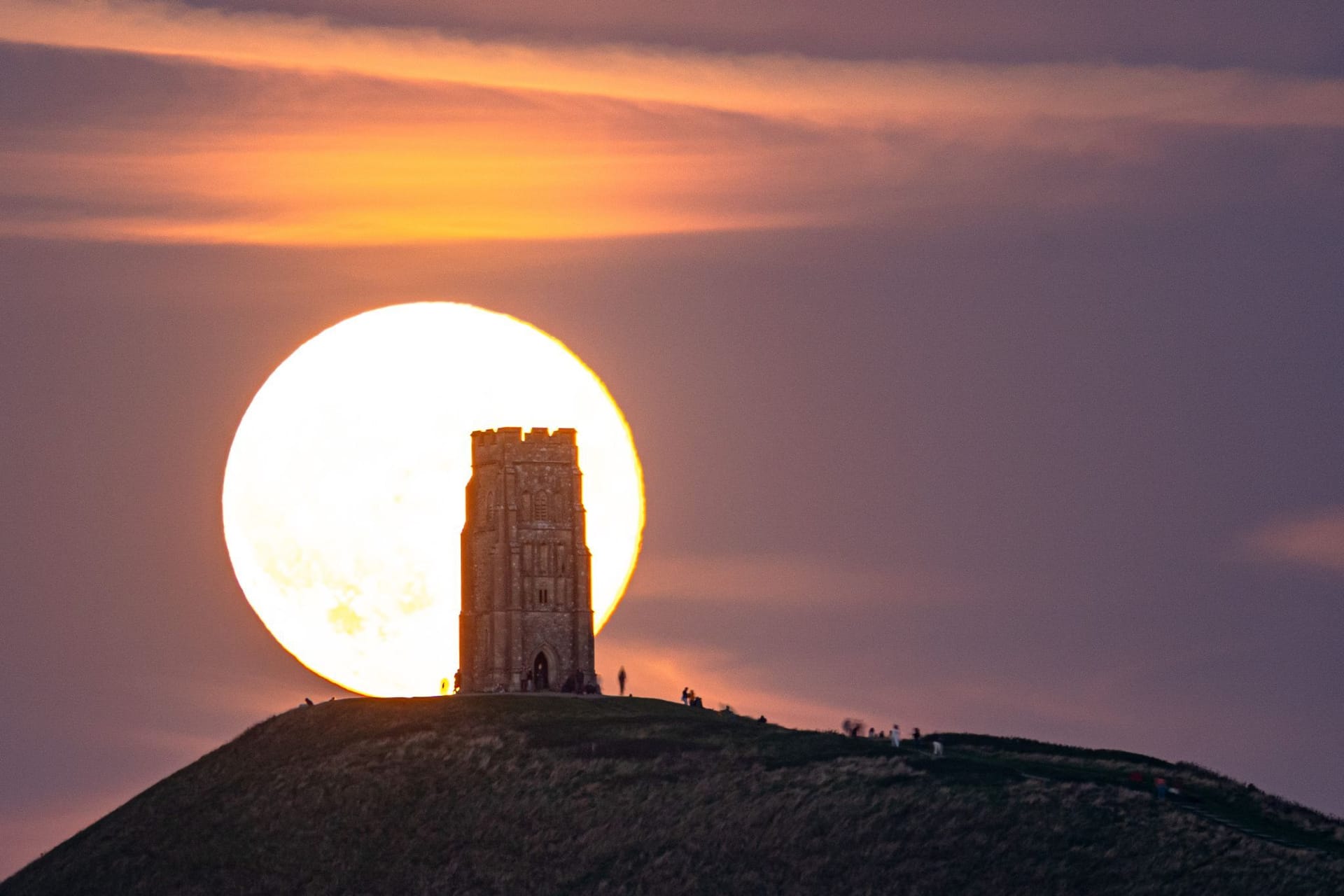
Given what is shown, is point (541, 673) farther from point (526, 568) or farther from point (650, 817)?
point (650, 817)

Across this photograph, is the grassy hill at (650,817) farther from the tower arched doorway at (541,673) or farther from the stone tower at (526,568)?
the stone tower at (526,568)

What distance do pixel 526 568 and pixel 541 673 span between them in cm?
505

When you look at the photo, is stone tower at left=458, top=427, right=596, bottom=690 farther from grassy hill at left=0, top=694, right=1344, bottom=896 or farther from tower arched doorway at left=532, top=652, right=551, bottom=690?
grassy hill at left=0, top=694, right=1344, bottom=896

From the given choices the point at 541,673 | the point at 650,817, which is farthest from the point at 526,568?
the point at 650,817

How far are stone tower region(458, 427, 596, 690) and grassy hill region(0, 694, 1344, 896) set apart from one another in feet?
23.3

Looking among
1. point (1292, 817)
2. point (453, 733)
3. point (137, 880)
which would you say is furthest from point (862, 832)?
point (137, 880)

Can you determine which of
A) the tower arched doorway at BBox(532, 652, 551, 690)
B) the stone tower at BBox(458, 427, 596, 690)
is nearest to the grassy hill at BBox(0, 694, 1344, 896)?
the tower arched doorway at BBox(532, 652, 551, 690)

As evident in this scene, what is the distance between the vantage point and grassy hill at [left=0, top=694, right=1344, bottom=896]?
3440 inches

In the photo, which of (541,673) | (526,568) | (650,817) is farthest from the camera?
(526,568)

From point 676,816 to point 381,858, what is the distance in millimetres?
12847

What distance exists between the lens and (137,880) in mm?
106500

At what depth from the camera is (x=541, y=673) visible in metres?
123

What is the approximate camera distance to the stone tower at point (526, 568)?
12331cm

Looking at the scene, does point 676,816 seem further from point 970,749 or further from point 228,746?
point 228,746
